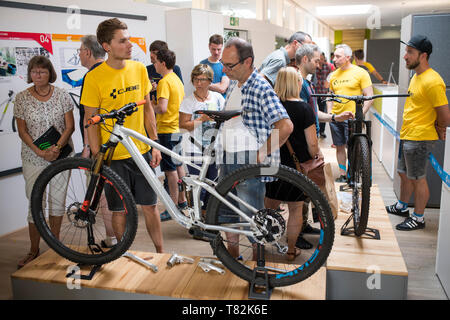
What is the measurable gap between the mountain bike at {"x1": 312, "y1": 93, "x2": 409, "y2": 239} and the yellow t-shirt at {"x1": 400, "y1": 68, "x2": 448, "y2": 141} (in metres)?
0.80

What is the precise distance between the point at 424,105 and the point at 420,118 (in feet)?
0.37

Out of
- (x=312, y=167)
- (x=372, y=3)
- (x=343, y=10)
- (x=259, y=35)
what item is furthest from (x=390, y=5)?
(x=312, y=167)

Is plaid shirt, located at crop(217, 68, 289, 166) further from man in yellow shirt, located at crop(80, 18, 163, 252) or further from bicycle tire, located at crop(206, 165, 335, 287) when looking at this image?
man in yellow shirt, located at crop(80, 18, 163, 252)

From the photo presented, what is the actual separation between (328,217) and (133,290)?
3.45ft

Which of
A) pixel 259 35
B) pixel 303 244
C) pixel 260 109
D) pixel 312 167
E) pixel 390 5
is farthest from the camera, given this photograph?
pixel 390 5

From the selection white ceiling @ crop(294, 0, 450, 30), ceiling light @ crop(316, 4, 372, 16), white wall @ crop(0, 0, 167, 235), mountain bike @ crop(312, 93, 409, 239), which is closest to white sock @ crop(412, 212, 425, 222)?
mountain bike @ crop(312, 93, 409, 239)

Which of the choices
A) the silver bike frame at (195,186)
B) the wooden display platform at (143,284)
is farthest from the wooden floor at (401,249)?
the silver bike frame at (195,186)

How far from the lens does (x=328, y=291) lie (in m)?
2.40

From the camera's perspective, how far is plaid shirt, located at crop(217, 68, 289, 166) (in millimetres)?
2096

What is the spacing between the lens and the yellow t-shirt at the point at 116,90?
229cm

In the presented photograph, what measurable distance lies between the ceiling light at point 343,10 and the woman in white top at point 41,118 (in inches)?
497

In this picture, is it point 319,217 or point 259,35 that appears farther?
point 259,35

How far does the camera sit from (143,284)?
86.0 inches

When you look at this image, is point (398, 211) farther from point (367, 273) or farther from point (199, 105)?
point (199, 105)
